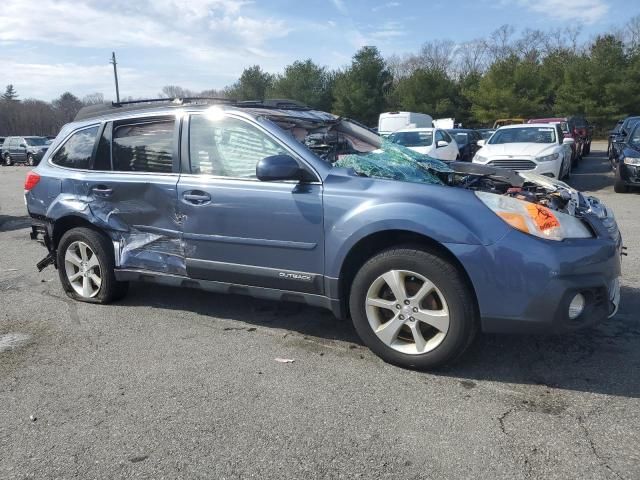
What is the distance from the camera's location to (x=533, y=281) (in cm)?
321

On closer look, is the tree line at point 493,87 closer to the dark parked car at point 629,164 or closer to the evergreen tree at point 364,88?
the evergreen tree at point 364,88

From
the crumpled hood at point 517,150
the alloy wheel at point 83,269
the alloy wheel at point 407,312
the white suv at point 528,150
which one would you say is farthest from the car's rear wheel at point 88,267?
the crumpled hood at point 517,150

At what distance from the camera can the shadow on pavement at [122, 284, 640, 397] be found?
341 centimetres

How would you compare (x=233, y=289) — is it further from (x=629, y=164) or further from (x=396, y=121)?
(x=396, y=121)

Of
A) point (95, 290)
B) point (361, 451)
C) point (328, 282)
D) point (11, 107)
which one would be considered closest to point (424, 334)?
point (328, 282)

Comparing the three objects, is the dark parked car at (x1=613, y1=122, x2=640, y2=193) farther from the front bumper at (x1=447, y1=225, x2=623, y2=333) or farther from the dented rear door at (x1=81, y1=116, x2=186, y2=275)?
the dented rear door at (x1=81, y1=116, x2=186, y2=275)

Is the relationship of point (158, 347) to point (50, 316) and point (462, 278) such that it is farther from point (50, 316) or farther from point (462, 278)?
point (462, 278)

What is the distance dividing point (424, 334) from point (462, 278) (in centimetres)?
47

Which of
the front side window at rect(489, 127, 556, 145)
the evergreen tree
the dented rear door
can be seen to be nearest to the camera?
the dented rear door

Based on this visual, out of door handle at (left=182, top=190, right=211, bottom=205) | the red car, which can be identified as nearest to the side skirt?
door handle at (left=182, top=190, right=211, bottom=205)

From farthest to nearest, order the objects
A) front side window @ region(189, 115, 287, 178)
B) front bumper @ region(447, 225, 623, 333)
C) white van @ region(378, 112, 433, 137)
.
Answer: white van @ region(378, 112, 433, 137), front side window @ region(189, 115, 287, 178), front bumper @ region(447, 225, 623, 333)

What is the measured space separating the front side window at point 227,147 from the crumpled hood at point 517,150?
9.25 meters

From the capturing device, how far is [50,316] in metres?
4.89

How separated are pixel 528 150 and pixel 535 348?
950 centimetres
